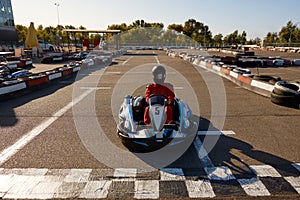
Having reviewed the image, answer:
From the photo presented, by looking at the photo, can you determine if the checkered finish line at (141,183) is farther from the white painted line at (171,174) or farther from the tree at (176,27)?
the tree at (176,27)

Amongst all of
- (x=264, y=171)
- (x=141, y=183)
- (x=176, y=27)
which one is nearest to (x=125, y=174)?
(x=141, y=183)

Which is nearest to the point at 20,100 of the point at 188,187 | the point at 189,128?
the point at 189,128

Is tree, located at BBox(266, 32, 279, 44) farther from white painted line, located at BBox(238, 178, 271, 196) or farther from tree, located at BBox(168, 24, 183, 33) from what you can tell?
white painted line, located at BBox(238, 178, 271, 196)

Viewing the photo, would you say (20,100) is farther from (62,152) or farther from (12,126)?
(62,152)

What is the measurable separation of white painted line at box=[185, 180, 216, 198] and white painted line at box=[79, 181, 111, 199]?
1.00m

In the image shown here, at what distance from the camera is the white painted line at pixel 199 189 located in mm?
2604

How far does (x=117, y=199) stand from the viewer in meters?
2.55

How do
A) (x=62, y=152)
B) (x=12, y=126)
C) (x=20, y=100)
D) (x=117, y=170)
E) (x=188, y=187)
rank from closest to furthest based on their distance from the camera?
(x=188, y=187)
(x=117, y=170)
(x=62, y=152)
(x=12, y=126)
(x=20, y=100)

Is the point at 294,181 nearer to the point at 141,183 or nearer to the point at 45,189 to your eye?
the point at 141,183

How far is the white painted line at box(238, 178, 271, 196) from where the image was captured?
8.64ft

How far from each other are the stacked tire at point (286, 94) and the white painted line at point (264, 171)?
138 inches

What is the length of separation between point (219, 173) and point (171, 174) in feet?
2.15

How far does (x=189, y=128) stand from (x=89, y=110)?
3.15m

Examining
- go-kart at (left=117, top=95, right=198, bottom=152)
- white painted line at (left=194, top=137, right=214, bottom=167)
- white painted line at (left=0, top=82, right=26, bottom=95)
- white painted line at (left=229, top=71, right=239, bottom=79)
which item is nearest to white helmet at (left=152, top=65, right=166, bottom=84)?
go-kart at (left=117, top=95, right=198, bottom=152)
